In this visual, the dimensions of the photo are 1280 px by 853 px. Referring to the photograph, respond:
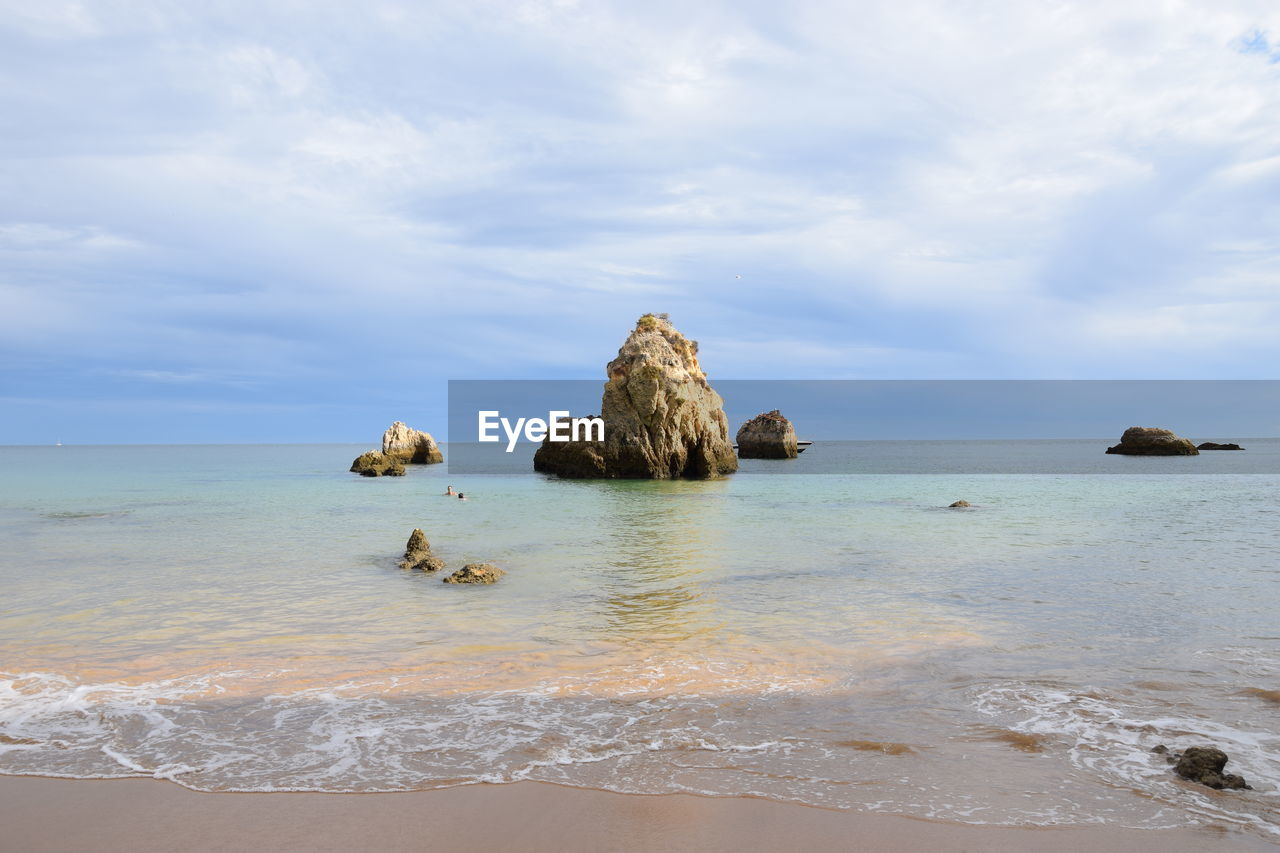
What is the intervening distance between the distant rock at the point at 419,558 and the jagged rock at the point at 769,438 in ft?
202

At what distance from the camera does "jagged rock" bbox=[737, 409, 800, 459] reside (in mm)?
74125

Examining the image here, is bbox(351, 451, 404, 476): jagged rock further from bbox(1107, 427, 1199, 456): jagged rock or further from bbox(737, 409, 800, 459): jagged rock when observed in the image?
bbox(1107, 427, 1199, 456): jagged rock

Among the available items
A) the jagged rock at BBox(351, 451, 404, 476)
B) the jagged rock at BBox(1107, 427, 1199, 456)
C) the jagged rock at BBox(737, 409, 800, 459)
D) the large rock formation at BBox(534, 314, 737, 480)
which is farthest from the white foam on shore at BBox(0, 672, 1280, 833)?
the jagged rock at BBox(1107, 427, 1199, 456)

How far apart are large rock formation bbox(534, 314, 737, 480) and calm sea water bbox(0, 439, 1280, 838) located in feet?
79.3

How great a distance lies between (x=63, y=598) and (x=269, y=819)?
9.68 metres

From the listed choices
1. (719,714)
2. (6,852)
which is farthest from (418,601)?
(6,852)

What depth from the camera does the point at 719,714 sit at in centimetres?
607

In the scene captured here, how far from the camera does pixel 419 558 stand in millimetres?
14180

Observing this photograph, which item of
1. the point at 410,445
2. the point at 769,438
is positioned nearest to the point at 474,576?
the point at 410,445

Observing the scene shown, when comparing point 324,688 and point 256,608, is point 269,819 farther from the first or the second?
point 256,608

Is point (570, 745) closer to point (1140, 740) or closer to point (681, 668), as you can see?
point (681, 668)

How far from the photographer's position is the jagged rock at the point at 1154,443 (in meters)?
79.4

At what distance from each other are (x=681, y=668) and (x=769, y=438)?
6805 centimetres

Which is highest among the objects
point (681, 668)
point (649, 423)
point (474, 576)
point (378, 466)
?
point (649, 423)
